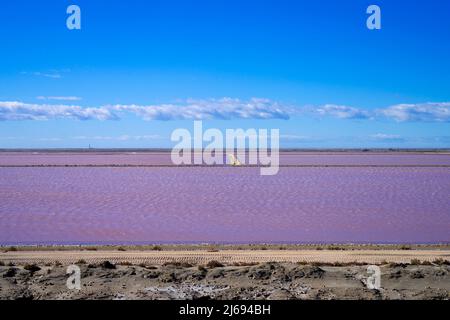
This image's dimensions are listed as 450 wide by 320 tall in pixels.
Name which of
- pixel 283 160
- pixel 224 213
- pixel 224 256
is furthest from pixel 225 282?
pixel 283 160

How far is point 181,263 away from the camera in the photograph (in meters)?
12.9

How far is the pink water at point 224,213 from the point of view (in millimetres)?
18297

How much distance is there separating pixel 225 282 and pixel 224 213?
470 inches

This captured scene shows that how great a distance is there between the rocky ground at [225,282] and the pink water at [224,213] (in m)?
5.22

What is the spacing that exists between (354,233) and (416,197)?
12.6 metres

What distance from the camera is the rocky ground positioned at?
10.5 m

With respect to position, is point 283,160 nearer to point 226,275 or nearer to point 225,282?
point 226,275

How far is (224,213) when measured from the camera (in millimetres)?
23359

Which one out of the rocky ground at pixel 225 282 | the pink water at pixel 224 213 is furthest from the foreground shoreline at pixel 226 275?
the pink water at pixel 224 213

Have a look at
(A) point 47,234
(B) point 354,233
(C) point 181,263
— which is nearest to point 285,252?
(C) point 181,263

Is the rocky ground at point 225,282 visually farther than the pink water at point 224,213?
No

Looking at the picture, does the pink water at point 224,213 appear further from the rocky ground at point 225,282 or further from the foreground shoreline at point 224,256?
the rocky ground at point 225,282

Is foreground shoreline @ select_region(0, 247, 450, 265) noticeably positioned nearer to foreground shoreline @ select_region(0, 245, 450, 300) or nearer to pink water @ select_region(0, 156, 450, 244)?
foreground shoreline @ select_region(0, 245, 450, 300)
